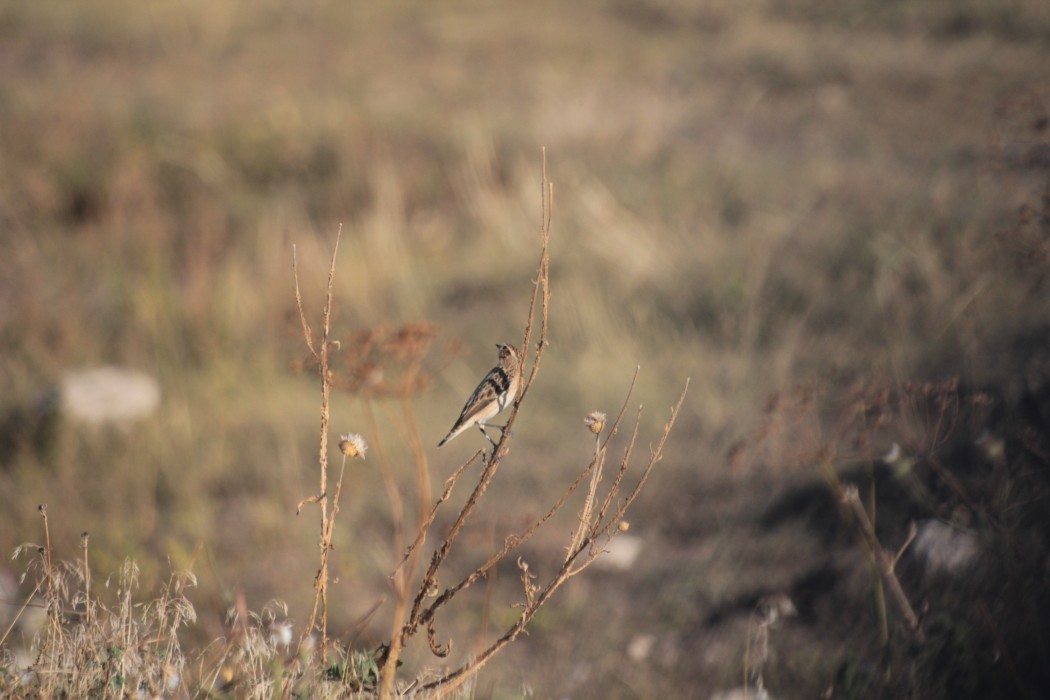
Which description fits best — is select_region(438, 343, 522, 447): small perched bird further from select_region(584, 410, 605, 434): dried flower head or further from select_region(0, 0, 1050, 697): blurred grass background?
select_region(0, 0, 1050, 697): blurred grass background

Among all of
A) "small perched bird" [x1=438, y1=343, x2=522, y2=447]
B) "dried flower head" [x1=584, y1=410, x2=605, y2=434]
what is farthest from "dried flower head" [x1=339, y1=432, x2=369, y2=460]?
"dried flower head" [x1=584, y1=410, x2=605, y2=434]

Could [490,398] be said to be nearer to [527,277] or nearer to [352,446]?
[352,446]

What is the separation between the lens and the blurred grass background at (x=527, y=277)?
215 inches

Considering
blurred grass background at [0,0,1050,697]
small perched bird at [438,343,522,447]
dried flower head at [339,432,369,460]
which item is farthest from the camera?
blurred grass background at [0,0,1050,697]

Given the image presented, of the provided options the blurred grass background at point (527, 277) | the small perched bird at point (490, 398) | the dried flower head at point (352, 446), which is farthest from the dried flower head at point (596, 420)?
the blurred grass background at point (527, 277)

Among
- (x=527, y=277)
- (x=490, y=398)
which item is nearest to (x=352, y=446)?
(x=490, y=398)

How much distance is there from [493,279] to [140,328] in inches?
116

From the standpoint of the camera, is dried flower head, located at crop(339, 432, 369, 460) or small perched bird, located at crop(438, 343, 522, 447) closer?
dried flower head, located at crop(339, 432, 369, 460)

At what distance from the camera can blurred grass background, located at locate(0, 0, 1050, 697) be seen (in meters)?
→ 5.46

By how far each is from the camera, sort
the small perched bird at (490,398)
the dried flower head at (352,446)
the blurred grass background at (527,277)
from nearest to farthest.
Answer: the dried flower head at (352,446) < the small perched bird at (490,398) < the blurred grass background at (527,277)

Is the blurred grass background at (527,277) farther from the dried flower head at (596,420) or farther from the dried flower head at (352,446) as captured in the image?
the dried flower head at (596,420)

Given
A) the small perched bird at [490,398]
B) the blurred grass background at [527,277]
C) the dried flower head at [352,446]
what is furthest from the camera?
the blurred grass background at [527,277]

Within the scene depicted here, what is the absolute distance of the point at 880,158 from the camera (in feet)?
34.3

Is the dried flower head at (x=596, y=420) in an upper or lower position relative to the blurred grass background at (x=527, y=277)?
upper
